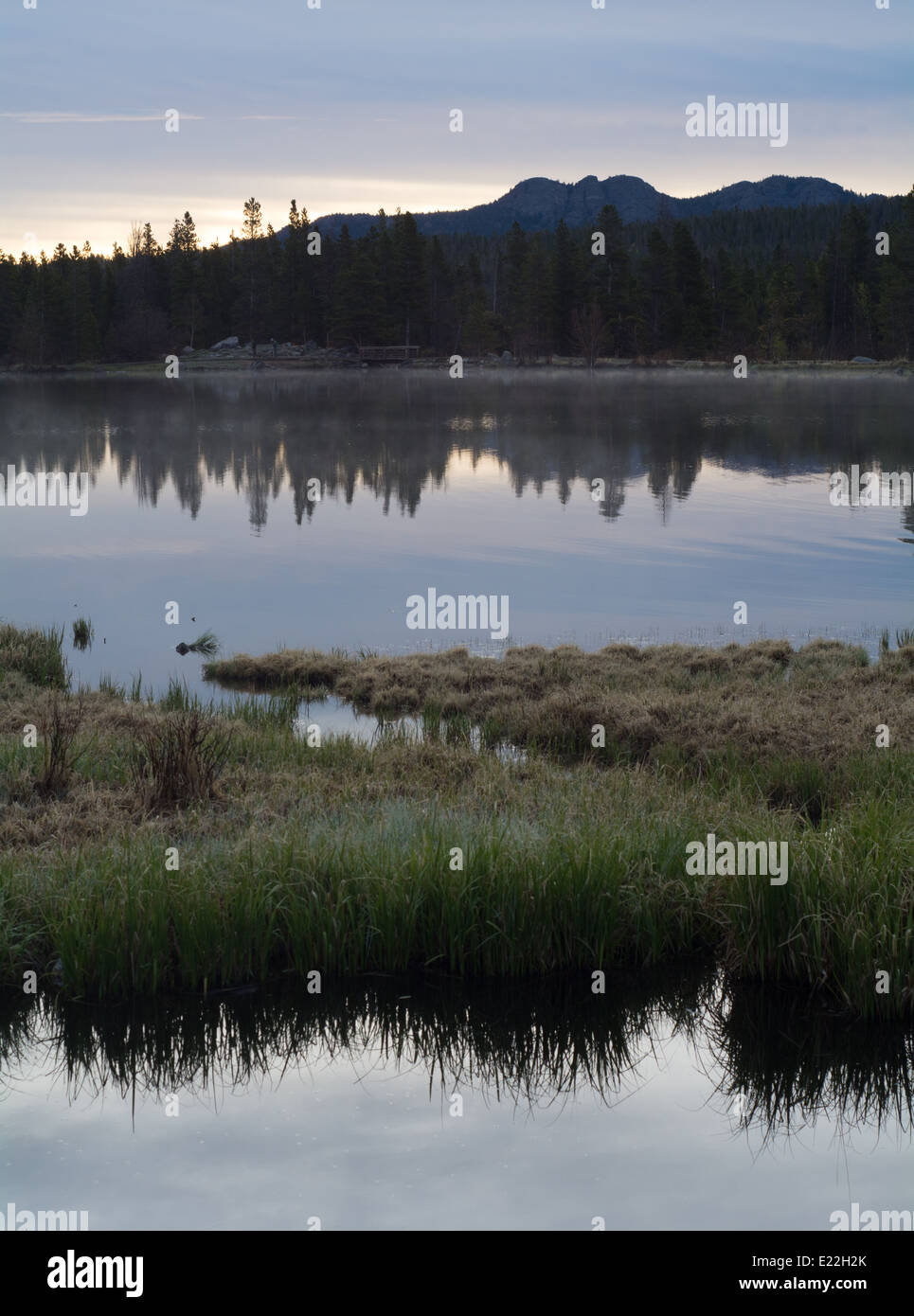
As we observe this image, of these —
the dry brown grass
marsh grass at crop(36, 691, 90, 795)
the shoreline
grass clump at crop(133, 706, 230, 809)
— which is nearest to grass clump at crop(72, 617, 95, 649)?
the dry brown grass

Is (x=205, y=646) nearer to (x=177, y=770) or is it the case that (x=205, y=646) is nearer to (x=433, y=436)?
(x=177, y=770)

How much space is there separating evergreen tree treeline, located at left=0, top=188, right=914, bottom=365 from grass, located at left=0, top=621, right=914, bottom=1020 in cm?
9323

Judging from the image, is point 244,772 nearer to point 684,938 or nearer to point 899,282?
point 684,938

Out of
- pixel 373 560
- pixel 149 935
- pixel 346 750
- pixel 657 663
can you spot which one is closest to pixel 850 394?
pixel 373 560

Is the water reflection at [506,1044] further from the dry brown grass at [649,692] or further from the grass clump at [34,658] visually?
the grass clump at [34,658]

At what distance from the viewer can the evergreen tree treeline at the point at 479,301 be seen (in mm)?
102812

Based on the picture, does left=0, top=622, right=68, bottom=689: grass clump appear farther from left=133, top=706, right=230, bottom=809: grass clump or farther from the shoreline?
the shoreline

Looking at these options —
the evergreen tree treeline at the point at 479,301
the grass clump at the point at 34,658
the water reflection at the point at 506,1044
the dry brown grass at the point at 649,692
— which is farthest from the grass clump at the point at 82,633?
the evergreen tree treeline at the point at 479,301

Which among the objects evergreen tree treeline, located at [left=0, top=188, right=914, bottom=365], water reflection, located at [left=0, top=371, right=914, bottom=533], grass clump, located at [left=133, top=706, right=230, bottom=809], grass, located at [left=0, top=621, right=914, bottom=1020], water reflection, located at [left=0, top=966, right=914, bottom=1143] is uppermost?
evergreen tree treeline, located at [left=0, top=188, right=914, bottom=365]

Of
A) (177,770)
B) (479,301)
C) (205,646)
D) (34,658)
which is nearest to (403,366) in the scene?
(479,301)

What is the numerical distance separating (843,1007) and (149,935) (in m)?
3.76

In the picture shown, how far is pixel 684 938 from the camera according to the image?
769 cm

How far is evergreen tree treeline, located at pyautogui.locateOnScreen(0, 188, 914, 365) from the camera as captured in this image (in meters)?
103

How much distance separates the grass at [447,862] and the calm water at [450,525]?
7.00 meters
